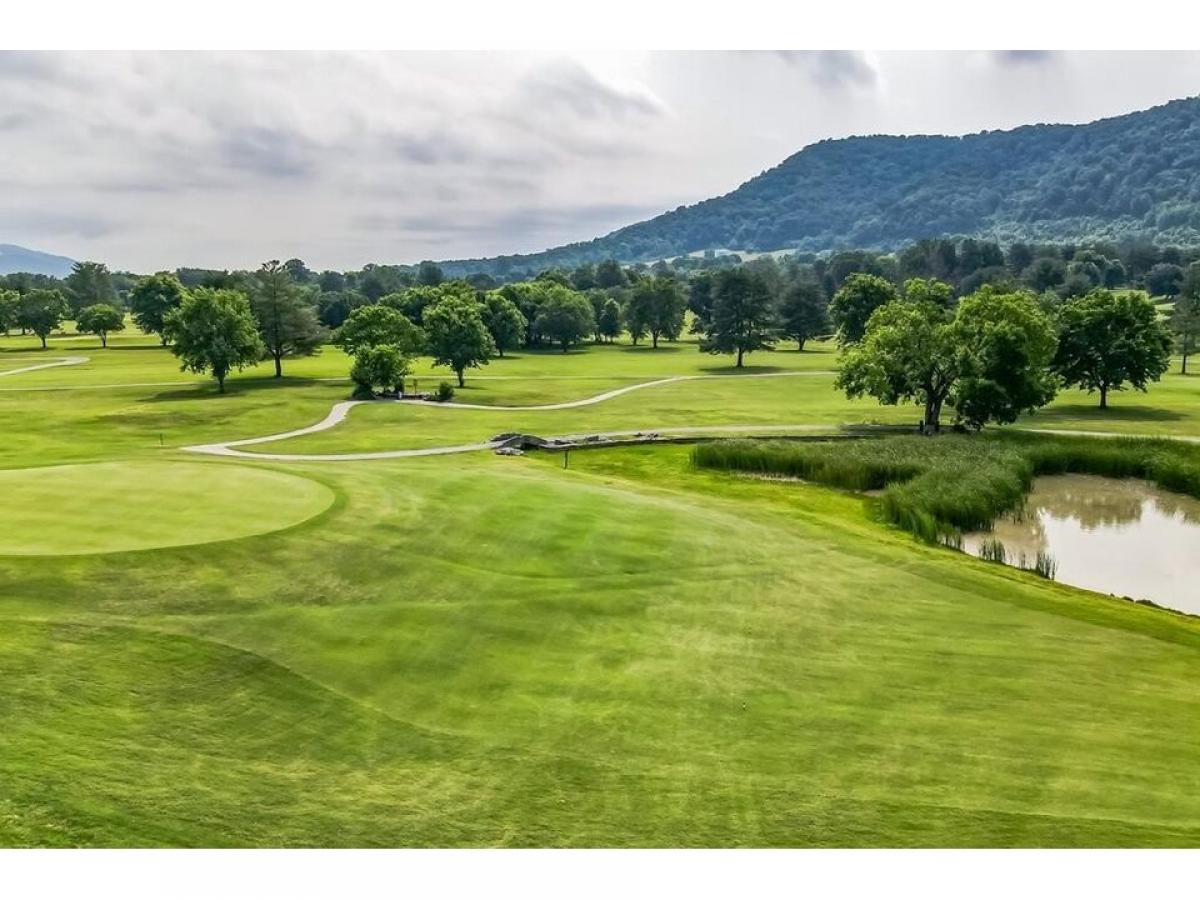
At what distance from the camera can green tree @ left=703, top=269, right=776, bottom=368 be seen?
124 metres

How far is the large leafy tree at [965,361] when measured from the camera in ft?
209

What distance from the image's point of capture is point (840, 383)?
6938 cm

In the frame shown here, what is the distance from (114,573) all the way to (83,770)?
866 cm

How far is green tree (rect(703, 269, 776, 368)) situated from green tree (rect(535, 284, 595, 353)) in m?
30.4

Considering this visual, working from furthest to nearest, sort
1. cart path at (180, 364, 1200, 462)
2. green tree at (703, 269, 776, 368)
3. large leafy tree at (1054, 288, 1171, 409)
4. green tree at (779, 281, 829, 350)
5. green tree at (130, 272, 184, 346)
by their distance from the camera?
1. green tree at (130, 272, 184, 346)
2. green tree at (779, 281, 829, 350)
3. green tree at (703, 269, 776, 368)
4. large leafy tree at (1054, 288, 1171, 409)
5. cart path at (180, 364, 1200, 462)

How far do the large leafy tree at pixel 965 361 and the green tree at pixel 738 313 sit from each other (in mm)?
55140

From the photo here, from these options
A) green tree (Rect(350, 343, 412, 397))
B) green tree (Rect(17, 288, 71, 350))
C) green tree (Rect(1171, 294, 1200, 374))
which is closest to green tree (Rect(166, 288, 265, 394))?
green tree (Rect(350, 343, 412, 397))

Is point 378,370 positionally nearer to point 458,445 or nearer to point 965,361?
point 458,445

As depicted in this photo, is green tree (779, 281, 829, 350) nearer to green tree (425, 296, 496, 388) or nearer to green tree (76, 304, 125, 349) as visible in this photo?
green tree (425, 296, 496, 388)

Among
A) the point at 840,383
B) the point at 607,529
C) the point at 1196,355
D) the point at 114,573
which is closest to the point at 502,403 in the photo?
the point at 840,383

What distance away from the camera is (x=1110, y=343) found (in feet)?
251

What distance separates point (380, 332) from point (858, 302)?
6464 cm

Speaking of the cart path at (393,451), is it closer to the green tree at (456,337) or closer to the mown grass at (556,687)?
the green tree at (456,337)

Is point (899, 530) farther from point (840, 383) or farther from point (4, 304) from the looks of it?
point (4, 304)
